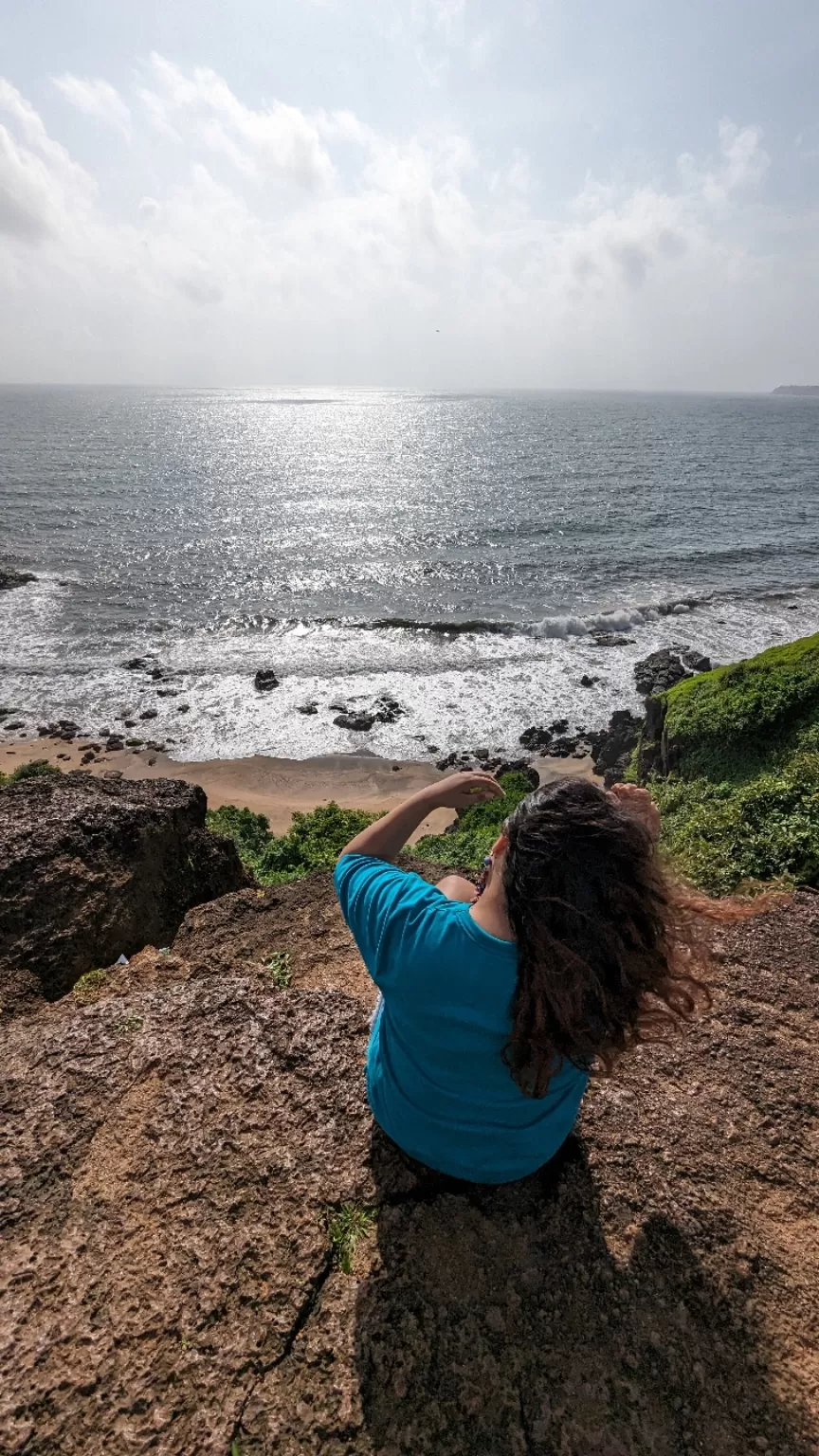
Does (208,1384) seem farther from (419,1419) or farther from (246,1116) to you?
(246,1116)

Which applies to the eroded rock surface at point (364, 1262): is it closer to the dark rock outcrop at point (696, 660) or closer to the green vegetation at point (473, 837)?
the green vegetation at point (473, 837)

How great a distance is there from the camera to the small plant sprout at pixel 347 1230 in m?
2.86

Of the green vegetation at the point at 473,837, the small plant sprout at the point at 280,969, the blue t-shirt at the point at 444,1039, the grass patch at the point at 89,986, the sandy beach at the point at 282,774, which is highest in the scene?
the blue t-shirt at the point at 444,1039

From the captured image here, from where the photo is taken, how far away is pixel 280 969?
15.8 ft

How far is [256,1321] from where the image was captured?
263cm

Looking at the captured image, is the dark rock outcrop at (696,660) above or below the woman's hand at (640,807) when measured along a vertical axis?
below

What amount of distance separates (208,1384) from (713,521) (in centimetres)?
5226

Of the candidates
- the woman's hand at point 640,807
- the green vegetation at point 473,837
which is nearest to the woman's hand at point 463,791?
the woman's hand at point 640,807

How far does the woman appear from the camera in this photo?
208cm

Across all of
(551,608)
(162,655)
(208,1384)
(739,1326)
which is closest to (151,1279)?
(208,1384)

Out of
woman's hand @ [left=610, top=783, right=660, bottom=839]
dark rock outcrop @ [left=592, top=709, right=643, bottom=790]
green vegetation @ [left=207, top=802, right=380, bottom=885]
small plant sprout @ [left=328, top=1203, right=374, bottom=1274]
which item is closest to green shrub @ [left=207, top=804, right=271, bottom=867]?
green vegetation @ [left=207, top=802, right=380, bottom=885]

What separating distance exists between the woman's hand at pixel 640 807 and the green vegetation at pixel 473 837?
596 centimetres

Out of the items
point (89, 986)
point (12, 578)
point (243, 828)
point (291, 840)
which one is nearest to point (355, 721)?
point (243, 828)

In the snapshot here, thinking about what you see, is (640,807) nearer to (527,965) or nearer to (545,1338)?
(527,965)
